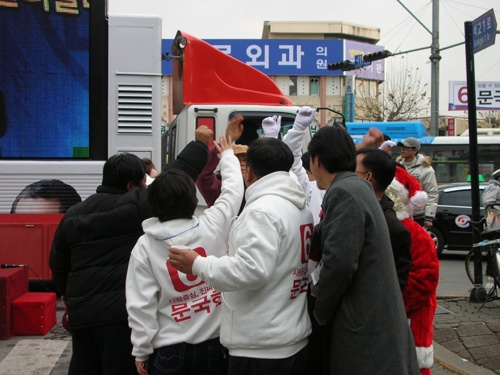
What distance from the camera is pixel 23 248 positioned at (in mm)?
7074

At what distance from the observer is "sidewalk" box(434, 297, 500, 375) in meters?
5.45

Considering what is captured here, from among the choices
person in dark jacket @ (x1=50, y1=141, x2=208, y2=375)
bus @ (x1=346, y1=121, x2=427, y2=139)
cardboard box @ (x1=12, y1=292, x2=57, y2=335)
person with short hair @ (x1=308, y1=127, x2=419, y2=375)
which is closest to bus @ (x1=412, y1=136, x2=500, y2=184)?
bus @ (x1=346, y1=121, x2=427, y2=139)

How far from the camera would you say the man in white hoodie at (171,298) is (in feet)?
9.70

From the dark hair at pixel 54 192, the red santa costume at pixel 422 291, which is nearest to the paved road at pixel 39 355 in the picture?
the dark hair at pixel 54 192

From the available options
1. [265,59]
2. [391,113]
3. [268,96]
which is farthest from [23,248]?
[265,59]

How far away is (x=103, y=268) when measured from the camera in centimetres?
338

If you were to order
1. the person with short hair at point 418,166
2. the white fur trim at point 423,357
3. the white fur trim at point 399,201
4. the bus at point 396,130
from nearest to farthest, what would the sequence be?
1. the white fur trim at point 423,357
2. the white fur trim at point 399,201
3. the person with short hair at point 418,166
4. the bus at point 396,130

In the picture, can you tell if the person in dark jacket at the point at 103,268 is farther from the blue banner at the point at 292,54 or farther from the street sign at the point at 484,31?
the blue banner at the point at 292,54

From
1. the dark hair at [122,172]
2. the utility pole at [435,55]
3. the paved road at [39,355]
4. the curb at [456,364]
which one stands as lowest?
the curb at [456,364]

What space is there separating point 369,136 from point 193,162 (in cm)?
168

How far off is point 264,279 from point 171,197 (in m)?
0.67

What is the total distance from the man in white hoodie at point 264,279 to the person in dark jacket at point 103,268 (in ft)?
2.40

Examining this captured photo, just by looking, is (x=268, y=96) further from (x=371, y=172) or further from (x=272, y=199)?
(x=272, y=199)

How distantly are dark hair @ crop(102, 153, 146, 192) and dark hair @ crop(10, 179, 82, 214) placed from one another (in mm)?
3655
